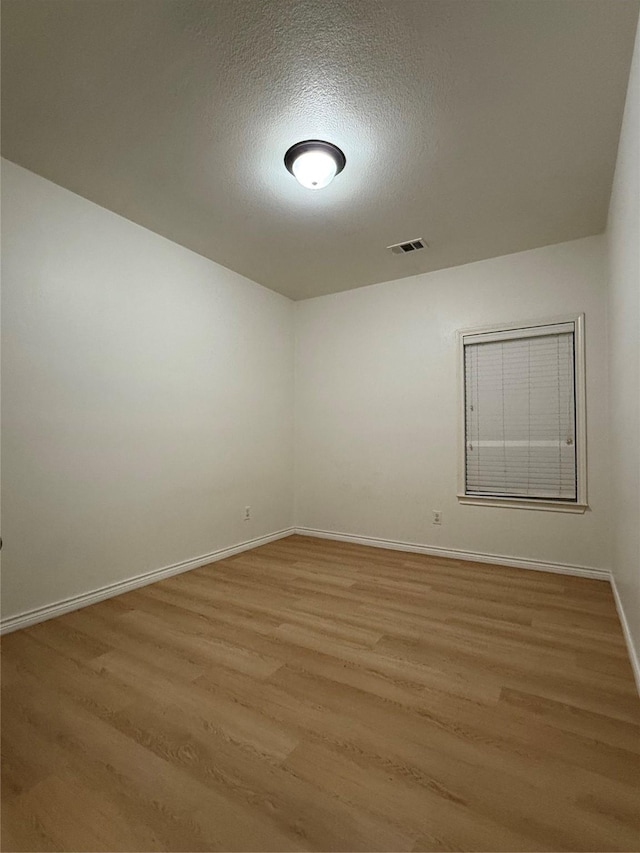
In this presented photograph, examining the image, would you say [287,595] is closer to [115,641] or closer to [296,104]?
[115,641]

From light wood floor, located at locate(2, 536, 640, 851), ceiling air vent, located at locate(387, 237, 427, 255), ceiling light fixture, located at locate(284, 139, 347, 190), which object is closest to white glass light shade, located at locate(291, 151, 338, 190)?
ceiling light fixture, located at locate(284, 139, 347, 190)

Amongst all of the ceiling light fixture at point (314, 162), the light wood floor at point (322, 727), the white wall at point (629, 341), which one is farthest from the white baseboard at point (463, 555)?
the ceiling light fixture at point (314, 162)

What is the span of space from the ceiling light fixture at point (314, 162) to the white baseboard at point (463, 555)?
11.3 feet

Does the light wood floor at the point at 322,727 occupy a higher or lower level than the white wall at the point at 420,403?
Result: lower

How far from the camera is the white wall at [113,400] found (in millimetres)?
2742

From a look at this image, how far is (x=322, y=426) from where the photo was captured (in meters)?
5.14

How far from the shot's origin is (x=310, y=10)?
1.76 m

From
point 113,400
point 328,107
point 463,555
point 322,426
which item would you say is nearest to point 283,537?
point 322,426

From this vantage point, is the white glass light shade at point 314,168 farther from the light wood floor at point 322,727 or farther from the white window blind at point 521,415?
the light wood floor at point 322,727

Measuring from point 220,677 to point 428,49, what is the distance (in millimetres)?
3111

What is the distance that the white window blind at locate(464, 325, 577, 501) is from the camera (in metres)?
3.80

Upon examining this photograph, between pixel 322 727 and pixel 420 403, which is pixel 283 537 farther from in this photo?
pixel 322 727

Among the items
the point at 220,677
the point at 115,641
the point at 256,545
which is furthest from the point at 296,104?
the point at 256,545

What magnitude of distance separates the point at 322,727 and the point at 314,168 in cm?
295
